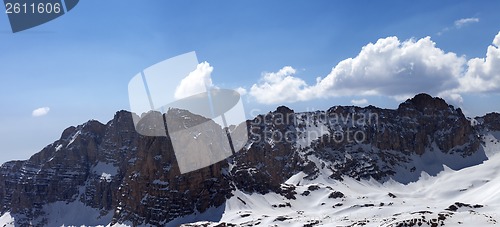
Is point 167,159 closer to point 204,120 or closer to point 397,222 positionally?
point 204,120

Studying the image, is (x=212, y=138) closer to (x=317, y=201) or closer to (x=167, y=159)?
(x=167, y=159)

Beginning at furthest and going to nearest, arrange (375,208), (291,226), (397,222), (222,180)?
(222,180) < (375,208) < (291,226) < (397,222)

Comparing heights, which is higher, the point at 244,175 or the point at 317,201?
the point at 244,175

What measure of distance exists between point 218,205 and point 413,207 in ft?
233

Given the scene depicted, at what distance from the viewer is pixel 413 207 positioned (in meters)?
163

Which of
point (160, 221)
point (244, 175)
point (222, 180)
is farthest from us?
point (244, 175)

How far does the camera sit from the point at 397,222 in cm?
9312


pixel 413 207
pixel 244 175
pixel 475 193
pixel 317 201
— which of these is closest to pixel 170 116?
pixel 244 175

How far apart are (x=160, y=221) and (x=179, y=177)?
746 inches

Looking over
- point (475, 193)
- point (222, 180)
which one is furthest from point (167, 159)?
point (475, 193)

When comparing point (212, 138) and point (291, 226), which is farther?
point (212, 138)

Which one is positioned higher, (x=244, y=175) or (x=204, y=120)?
(x=204, y=120)

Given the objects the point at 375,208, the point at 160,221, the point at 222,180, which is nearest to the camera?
the point at 375,208

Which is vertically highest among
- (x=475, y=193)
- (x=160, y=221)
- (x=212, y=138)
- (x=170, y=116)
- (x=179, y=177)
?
(x=170, y=116)
